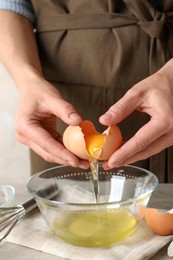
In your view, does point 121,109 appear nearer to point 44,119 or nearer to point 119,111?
point 119,111

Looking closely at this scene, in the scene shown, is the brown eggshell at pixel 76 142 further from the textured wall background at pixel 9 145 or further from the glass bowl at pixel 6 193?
the textured wall background at pixel 9 145

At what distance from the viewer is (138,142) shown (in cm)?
88

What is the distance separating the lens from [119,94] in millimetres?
1130

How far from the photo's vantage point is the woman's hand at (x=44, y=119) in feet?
2.98

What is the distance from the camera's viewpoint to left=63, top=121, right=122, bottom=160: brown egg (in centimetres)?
87

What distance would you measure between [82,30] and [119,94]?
0.50ft

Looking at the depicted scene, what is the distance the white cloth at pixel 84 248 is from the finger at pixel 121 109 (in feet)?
0.61

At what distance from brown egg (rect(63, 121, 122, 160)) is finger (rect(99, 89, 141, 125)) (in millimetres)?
22

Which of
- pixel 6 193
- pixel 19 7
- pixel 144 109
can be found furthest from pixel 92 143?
pixel 19 7

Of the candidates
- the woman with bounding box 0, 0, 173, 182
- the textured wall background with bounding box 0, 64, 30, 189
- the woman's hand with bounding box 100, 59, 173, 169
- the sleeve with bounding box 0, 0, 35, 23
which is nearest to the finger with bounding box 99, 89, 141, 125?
the woman's hand with bounding box 100, 59, 173, 169

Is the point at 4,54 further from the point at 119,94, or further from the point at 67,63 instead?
the point at 119,94

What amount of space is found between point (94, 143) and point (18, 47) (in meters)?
0.34

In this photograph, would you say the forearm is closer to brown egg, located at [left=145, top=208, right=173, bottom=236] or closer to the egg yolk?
the egg yolk

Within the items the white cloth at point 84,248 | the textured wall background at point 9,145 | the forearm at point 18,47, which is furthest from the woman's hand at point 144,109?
the textured wall background at point 9,145
